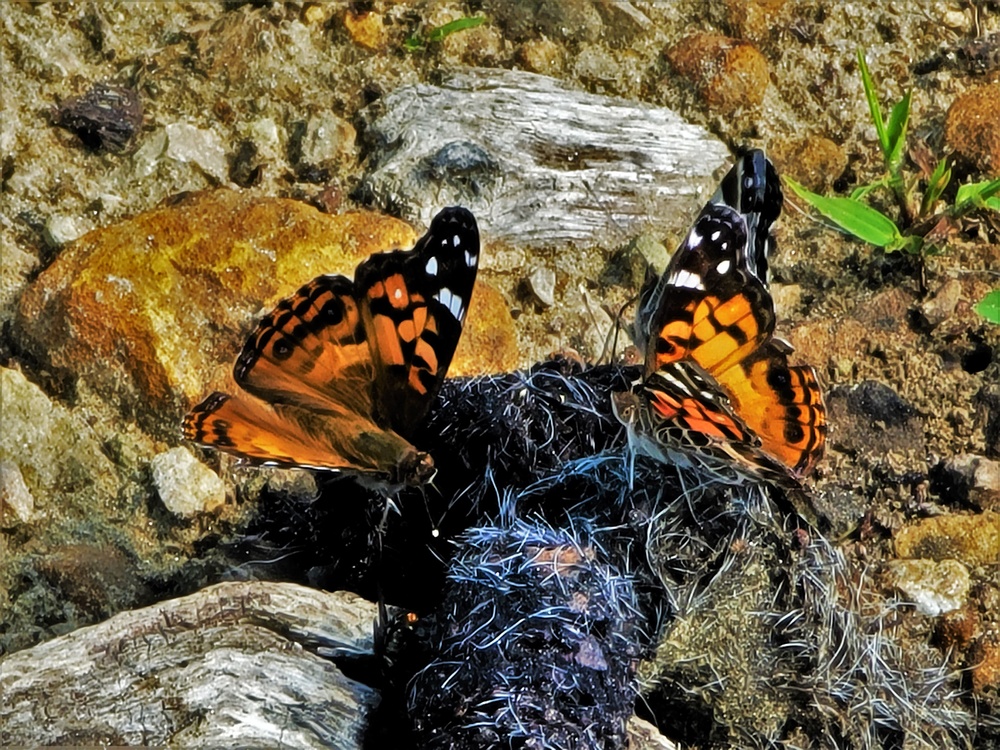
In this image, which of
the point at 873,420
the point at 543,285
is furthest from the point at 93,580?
the point at 873,420

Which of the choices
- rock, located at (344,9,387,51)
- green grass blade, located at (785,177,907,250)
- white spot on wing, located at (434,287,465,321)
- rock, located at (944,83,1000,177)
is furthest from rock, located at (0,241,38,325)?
rock, located at (944,83,1000,177)

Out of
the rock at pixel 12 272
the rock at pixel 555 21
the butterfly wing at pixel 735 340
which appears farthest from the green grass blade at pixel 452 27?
the butterfly wing at pixel 735 340

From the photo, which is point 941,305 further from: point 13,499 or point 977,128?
point 13,499

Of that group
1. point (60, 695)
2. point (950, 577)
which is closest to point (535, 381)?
point (60, 695)

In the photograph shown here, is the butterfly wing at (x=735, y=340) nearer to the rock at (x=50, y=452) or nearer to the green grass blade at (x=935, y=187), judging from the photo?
the green grass blade at (x=935, y=187)

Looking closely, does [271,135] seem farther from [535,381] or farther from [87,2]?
[535,381]

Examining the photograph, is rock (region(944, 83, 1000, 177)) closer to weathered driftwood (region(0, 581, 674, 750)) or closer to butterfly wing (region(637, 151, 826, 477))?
butterfly wing (region(637, 151, 826, 477))
